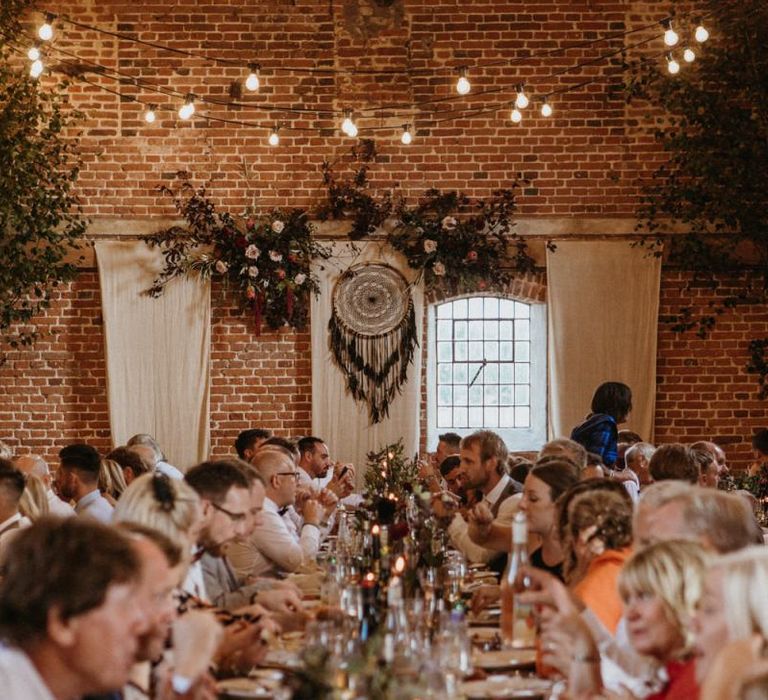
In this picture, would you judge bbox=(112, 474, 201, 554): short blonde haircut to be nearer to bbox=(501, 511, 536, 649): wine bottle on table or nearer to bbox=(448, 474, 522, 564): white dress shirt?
bbox=(501, 511, 536, 649): wine bottle on table

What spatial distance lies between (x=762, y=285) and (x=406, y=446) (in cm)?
309

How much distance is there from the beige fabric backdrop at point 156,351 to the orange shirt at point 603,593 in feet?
22.0

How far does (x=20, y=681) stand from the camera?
6.67 ft

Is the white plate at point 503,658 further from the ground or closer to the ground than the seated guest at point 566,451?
closer to the ground

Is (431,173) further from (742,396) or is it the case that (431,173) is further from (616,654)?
(616,654)

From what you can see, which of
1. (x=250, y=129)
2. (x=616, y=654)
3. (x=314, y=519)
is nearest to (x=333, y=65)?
(x=250, y=129)

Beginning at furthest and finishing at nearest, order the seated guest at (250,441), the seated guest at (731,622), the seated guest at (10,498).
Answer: the seated guest at (250,441)
the seated guest at (10,498)
the seated guest at (731,622)

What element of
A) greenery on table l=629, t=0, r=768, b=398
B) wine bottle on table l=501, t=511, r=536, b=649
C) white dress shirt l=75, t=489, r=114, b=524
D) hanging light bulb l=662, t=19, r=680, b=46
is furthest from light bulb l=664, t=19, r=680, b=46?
wine bottle on table l=501, t=511, r=536, b=649

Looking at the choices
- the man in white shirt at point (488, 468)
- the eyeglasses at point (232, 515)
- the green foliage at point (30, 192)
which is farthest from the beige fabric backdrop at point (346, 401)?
the eyeglasses at point (232, 515)

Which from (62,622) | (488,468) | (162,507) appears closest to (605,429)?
(488,468)

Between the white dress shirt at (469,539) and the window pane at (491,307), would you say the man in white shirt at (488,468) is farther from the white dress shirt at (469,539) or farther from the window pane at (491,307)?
the window pane at (491,307)

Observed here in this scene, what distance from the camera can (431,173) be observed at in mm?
10102

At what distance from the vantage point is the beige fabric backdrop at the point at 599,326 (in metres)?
10.0

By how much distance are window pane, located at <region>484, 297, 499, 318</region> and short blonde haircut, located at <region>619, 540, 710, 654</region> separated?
765cm
